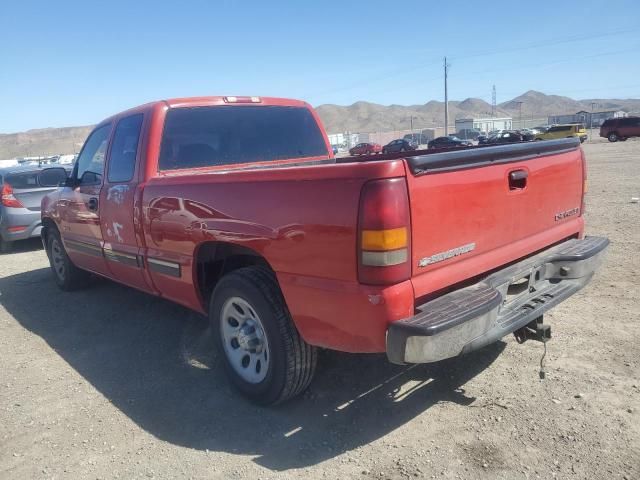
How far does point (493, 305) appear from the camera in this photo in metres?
2.56

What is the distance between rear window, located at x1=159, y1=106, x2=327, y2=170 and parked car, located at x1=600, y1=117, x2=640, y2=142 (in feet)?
133

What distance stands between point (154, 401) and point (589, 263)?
10.1ft

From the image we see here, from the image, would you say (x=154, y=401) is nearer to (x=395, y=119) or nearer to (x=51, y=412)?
(x=51, y=412)

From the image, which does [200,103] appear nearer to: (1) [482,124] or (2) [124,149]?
(2) [124,149]

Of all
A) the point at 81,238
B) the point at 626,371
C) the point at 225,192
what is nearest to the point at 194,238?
the point at 225,192

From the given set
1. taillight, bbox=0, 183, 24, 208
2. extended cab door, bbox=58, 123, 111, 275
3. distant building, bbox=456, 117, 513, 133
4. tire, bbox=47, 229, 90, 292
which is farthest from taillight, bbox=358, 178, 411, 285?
distant building, bbox=456, 117, 513, 133

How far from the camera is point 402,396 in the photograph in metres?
3.32

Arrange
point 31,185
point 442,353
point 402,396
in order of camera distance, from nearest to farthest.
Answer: point 442,353, point 402,396, point 31,185

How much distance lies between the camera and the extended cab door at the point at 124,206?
4.12 metres

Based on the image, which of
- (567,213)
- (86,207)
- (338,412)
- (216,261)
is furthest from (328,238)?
(86,207)

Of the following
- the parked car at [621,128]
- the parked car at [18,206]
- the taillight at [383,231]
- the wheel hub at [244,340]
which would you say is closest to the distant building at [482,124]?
the parked car at [621,128]

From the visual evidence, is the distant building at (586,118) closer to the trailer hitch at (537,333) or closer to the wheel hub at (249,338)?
the trailer hitch at (537,333)

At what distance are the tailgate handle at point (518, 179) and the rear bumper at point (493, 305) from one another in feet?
1.53

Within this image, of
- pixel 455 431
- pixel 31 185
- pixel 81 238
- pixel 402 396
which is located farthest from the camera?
pixel 31 185
